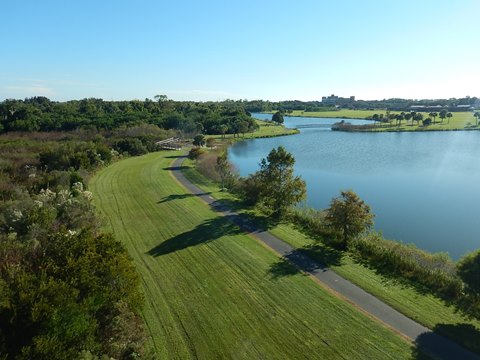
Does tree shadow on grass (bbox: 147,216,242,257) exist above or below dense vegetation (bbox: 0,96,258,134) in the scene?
below

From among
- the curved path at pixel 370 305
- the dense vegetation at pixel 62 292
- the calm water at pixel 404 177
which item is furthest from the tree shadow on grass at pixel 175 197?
the calm water at pixel 404 177

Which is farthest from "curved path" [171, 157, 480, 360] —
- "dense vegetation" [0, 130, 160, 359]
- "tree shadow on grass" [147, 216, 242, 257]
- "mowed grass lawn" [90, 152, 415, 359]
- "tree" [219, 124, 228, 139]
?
"tree" [219, 124, 228, 139]

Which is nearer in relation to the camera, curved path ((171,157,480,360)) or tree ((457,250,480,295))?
curved path ((171,157,480,360))

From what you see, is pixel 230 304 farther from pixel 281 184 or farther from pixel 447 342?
pixel 281 184

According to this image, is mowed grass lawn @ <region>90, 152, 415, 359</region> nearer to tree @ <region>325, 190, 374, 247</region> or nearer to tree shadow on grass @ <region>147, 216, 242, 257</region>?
tree shadow on grass @ <region>147, 216, 242, 257</region>

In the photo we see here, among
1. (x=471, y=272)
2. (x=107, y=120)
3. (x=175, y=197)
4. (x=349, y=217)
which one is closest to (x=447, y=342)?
(x=471, y=272)

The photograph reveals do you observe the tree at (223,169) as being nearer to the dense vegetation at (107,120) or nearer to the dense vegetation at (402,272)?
the dense vegetation at (402,272)
